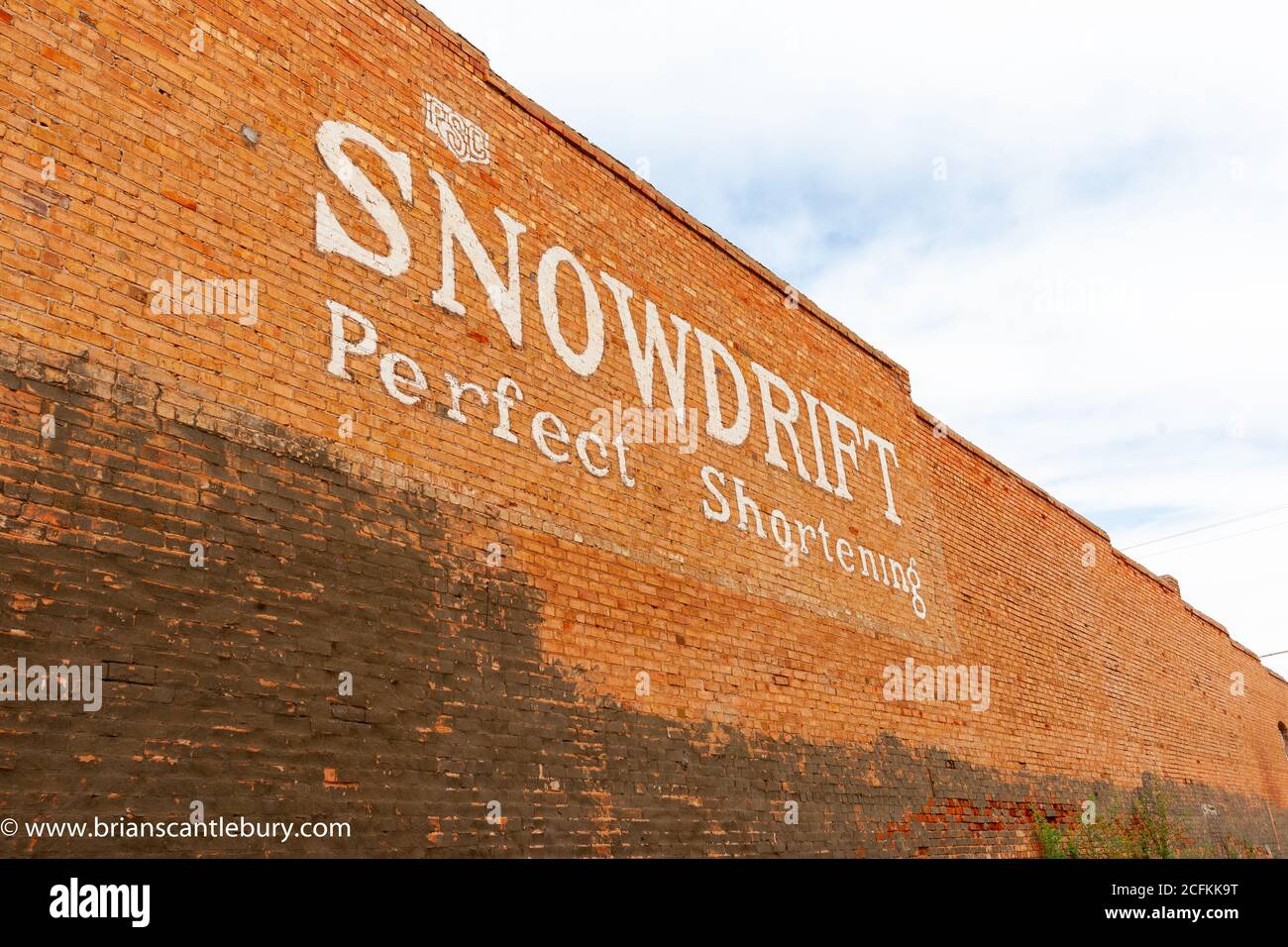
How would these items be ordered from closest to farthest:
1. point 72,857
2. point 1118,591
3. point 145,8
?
point 72,857, point 145,8, point 1118,591

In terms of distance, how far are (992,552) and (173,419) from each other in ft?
37.4

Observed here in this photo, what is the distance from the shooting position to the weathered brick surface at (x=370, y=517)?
4926mm

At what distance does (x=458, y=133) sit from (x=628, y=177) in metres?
2.06

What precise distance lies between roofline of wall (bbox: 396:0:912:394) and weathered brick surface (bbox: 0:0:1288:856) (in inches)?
1.8

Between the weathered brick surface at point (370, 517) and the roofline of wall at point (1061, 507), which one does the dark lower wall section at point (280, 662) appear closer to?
the weathered brick surface at point (370, 517)

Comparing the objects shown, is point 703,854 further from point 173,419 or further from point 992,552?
point 992,552

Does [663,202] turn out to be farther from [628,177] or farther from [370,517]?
[370,517]

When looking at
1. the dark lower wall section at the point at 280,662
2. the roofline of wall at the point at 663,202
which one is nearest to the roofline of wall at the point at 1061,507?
the roofline of wall at the point at 663,202

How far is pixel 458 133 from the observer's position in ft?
25.3

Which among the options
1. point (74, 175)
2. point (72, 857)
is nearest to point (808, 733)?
point (72, 857)
